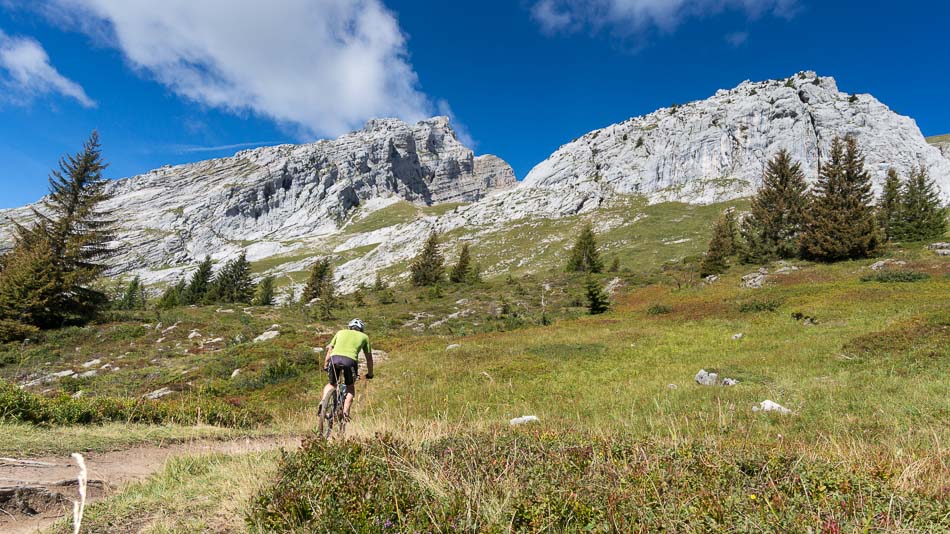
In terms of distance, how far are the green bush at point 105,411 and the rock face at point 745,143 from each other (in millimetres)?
127744

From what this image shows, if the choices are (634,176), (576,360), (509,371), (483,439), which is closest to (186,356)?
(509,371)

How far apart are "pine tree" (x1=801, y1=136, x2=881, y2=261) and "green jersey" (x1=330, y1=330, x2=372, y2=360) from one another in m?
38.5

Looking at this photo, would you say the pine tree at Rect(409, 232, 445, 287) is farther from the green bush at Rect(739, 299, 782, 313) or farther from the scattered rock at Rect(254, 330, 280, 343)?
the green bush at Rect(739, 299, 782, 313)

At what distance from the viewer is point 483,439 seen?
17.0 feet

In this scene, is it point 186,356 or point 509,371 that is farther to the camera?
point 186,356

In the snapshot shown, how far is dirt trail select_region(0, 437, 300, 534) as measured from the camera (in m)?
4.27

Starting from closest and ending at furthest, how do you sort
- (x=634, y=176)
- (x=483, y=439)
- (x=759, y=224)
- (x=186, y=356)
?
(x=483, y=439) → (x=186, y=356) → (x=759, y=224) → (x=634, y=176)

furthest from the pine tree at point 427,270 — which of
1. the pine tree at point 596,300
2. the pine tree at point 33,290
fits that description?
the pine tree at point 33,290

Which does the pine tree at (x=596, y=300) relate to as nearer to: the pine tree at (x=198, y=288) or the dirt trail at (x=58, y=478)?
the dirt trail at (x=58, y=478)

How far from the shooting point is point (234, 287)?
59375 mm

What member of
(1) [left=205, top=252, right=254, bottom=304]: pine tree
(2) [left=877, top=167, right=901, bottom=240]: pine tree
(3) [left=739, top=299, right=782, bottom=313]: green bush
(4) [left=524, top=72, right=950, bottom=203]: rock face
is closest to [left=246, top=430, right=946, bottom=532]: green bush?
(3) [left=739, top=299, right=782, bottom=313]: green bush

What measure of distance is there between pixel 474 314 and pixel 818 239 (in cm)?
2858

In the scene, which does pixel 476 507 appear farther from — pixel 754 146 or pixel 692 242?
pixel 754 146

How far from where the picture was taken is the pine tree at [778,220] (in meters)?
38.8
